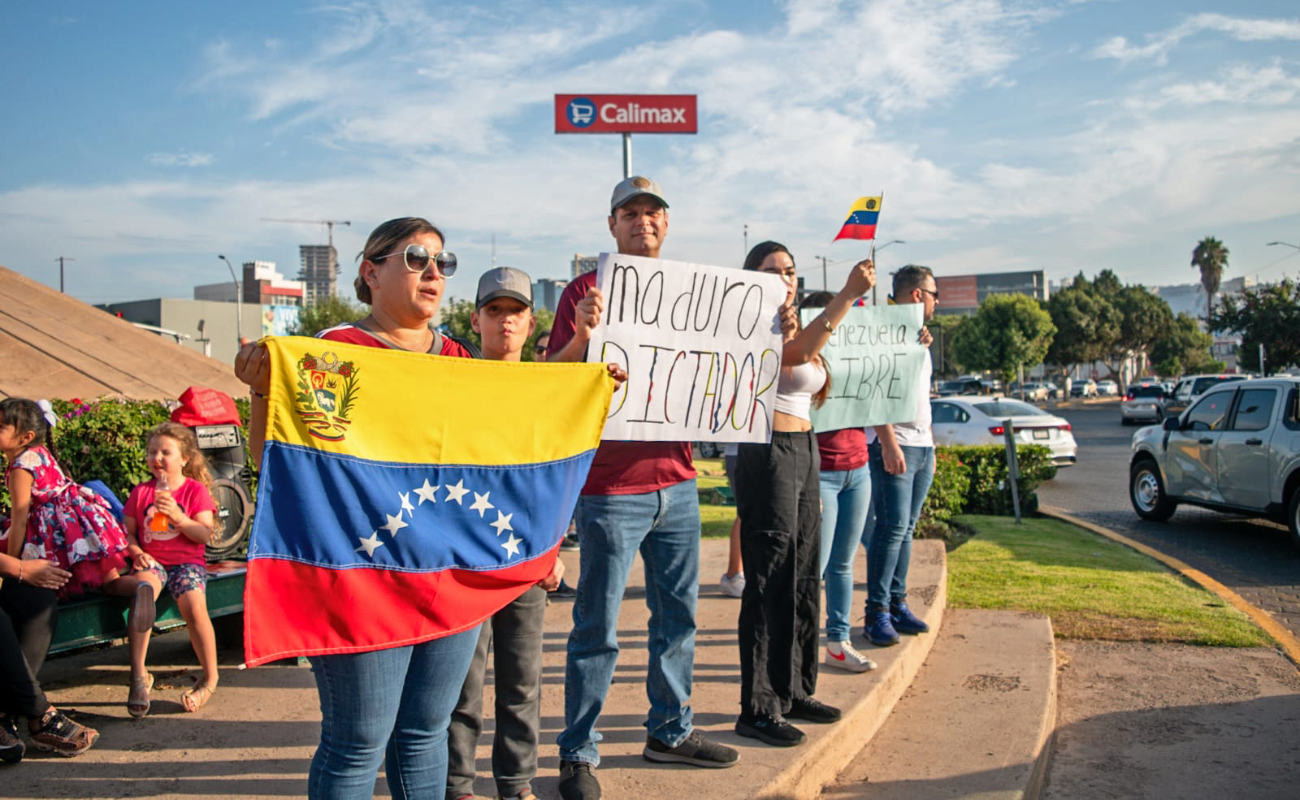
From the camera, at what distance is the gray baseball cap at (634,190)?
11.2 feet

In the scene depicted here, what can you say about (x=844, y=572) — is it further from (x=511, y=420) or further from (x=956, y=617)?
(x=511, y=420)

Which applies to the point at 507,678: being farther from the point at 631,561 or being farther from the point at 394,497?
the point at 394,497

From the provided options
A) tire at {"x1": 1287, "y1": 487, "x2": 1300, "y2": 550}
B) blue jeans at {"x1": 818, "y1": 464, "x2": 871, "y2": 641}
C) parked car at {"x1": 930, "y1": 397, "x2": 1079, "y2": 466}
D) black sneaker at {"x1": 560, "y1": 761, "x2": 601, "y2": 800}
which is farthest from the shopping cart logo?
black sneaker at {"x1": 560, "y1": 761, "x2": 601, "y2": 800}

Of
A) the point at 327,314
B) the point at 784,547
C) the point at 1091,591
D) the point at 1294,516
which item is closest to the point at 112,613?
the point at 784,547

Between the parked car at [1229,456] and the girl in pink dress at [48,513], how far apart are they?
9846 mm

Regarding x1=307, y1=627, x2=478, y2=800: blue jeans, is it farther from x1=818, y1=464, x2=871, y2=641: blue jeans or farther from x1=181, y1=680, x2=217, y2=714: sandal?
x1=818, y1=464, x2=871, y2=641: blue jeans

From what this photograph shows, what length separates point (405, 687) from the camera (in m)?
2.45

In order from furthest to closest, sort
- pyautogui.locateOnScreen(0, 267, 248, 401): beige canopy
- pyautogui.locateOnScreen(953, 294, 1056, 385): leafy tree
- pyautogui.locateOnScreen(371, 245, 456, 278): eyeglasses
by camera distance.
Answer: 1. pyautogui.locateOnScreen(953, 294, 1056, 385): leafy tree
2. pyautogui.locateOnScreen(0, 267, 248, 401): beige canopy
3. pyautogui.locateOnScreen(371, 245, 456, 278): eyeglasses

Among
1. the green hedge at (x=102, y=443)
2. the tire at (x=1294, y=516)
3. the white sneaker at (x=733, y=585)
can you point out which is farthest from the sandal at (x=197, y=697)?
the tire at (x=1294, y=516)

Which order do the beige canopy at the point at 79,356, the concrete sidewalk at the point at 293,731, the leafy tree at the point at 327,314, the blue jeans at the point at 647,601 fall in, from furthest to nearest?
the leafy tree at the point at 327,314, the beige canopy at the point at 79,356, the concrete sidewalk at the point at 293,731, the blue jeans at the point at 647,601

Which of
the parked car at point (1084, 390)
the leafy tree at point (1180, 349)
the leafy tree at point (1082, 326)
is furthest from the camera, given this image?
the leafy tree at point (1180, 349)

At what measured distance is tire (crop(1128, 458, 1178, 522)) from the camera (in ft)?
36.8

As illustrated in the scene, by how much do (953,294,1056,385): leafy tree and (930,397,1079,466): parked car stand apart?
54527mm

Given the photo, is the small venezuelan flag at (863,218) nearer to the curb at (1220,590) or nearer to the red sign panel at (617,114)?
the curb at (1220,590)
